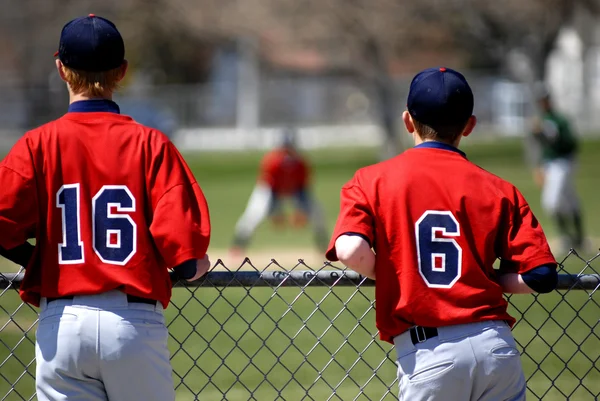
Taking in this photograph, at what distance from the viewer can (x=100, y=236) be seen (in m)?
2.79

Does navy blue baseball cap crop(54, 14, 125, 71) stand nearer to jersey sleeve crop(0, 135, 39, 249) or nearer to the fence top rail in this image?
jersey sleeve crop(0, 135, 39, 249)

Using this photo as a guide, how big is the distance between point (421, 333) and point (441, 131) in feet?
2.32

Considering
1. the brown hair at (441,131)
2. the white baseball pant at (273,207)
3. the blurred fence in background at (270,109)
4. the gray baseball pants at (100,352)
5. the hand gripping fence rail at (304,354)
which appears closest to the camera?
the gray baseball pants at (100,352)

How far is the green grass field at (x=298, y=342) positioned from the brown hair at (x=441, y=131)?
99 cm

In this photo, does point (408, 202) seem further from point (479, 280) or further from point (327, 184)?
point (327, 184)

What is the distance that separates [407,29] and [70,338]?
89.0 ft

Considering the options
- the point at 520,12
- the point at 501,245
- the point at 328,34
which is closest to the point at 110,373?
the point at 501,245

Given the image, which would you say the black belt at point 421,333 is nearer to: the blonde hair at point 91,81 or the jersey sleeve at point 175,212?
the jersey sleeve at point 175,212

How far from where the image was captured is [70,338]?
2723mm

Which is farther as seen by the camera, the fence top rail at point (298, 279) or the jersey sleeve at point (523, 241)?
the fence top rail at point (298, 279)

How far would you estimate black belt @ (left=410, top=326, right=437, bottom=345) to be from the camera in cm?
286

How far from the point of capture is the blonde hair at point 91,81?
291 centimetres

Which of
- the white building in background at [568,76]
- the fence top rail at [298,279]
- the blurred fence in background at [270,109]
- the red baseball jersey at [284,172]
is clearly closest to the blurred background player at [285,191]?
the red baseball jersey at [284,172]

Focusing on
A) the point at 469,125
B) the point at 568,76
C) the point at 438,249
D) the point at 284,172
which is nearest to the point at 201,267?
the point at 438,249
